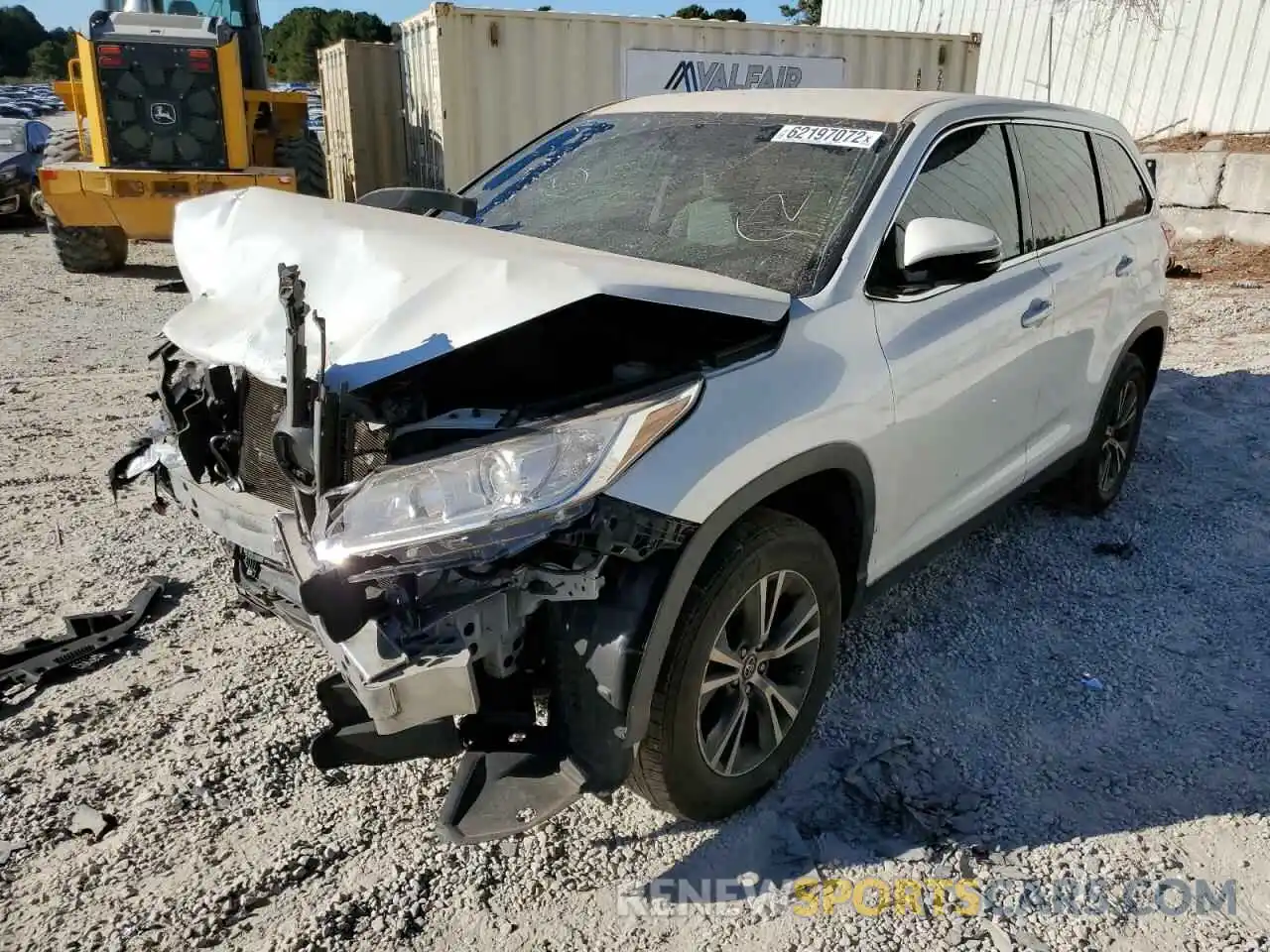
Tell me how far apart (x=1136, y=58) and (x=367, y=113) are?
33.4 ft

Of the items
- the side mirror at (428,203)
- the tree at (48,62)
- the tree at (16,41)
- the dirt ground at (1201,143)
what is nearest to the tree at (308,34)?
the tree at (48,62)

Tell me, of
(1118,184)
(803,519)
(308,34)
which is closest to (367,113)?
(1118,184)

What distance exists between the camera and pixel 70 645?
129 inches

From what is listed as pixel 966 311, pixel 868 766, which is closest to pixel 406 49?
pixel 966 311

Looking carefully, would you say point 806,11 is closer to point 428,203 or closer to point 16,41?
point 428,203

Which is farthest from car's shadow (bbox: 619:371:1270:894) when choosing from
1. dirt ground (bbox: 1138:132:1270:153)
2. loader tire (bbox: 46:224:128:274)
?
loader tire (bbox: 46:224:128:274)

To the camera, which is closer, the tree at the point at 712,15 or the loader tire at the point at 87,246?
the loader tire at the point at 87,246

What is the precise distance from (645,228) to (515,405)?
3.67 feet

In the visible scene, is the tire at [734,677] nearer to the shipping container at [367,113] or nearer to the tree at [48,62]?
the shipping container at [367,113]

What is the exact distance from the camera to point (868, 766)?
2.79 meters

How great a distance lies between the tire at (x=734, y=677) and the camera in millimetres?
2250

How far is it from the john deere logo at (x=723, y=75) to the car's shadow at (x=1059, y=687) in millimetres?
8711

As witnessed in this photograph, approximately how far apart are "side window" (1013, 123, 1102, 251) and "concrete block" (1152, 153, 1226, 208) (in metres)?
8.11

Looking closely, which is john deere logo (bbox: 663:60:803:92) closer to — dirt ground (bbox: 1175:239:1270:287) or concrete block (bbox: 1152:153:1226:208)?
concrete block (bbox: 1152:153:1226:208)
